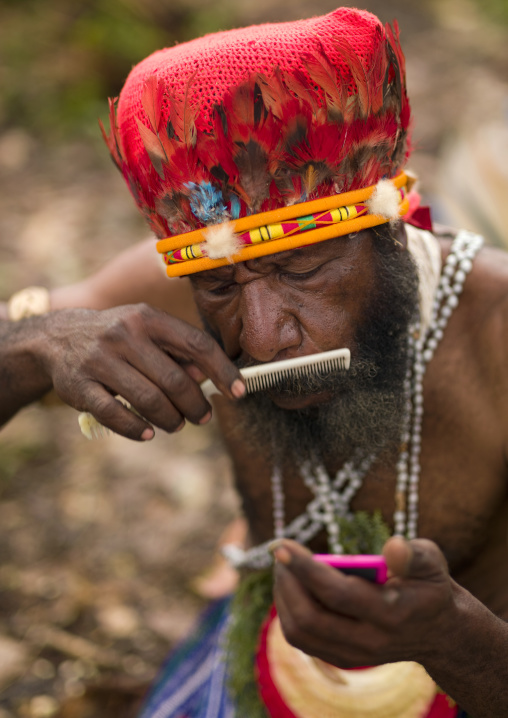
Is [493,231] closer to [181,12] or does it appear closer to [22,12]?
[181,12]

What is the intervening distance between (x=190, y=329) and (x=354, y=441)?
60 centimetres

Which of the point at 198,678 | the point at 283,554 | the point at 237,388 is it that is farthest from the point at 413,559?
the point at 198,678

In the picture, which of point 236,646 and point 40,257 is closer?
point 236,646

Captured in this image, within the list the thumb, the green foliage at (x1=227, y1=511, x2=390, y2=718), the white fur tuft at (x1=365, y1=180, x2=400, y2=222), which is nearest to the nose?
the white fur tuft at (x1=365, y1=180, x2=400, y2=222)

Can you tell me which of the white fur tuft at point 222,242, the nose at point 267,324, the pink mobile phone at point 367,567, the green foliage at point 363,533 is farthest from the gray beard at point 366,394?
the pink mobile phone at point 367,567

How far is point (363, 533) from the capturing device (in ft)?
6.67

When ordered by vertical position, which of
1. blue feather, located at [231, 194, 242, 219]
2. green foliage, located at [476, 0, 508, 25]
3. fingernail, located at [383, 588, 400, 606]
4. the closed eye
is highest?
blue feather, located at [231, 194, 242, 219]

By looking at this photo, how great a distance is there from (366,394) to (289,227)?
0.50 metres

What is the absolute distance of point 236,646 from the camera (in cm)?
214

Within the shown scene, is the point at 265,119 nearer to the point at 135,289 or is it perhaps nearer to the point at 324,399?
the point at 324,399

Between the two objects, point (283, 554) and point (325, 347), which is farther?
point (325, 347)

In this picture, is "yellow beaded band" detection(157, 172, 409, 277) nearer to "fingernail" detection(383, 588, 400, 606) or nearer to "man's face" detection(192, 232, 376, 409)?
"man's face" detection(192, 232, 376, 409)

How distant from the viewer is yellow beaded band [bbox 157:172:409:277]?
1.57m

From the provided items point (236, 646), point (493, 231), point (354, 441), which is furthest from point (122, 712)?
point (493, 231)
